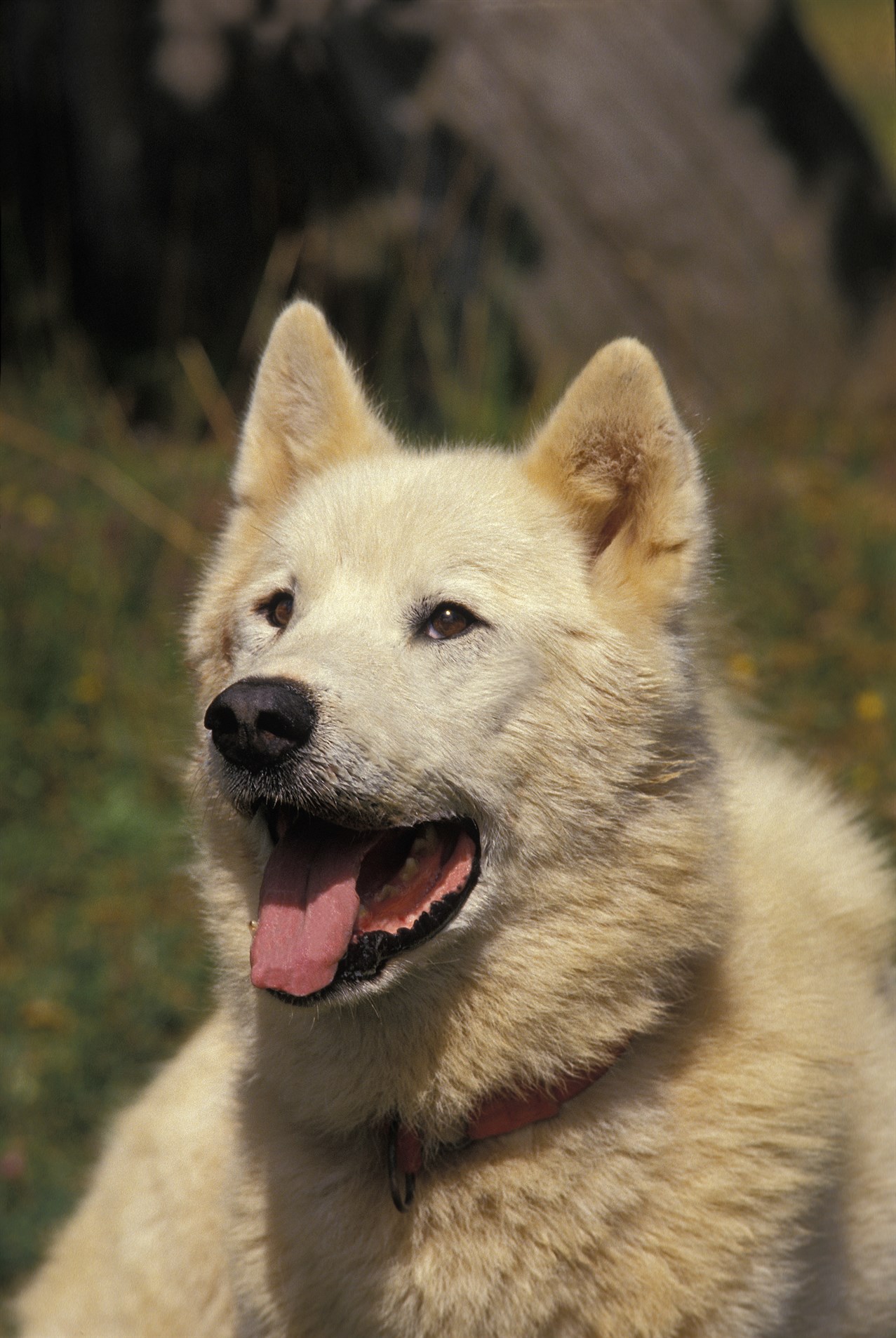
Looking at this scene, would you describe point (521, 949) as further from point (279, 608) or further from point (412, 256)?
point (412, 256)

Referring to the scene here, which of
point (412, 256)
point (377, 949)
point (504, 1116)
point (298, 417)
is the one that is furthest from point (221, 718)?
point (412, 256)

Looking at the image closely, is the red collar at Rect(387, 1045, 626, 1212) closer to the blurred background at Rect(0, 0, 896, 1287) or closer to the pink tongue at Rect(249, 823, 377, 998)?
the pink tongue at Rect(249, 823, 377, 998)

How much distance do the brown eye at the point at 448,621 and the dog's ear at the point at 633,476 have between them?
321mm

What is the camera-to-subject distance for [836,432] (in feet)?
23.8

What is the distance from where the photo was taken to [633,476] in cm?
278

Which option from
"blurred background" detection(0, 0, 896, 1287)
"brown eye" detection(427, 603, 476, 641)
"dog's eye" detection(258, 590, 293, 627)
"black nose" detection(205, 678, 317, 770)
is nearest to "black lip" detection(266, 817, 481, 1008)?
"black nose" detection(205, 678, 317, 770)

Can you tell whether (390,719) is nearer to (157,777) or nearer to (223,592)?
(223,592)

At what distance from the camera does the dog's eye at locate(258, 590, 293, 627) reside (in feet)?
9.64

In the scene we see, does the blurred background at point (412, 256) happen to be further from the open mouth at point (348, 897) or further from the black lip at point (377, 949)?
the black lip at point (377, 949)

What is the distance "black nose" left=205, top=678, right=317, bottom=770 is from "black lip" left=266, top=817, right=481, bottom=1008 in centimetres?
40

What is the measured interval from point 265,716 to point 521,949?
74 centimetres

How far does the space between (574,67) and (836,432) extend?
8.40 feet

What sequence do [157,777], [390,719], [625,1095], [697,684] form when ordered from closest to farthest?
[390,719] < [625,1095] < [697,684] < [157,777]

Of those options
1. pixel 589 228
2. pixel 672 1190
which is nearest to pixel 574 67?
pixel 589 228
